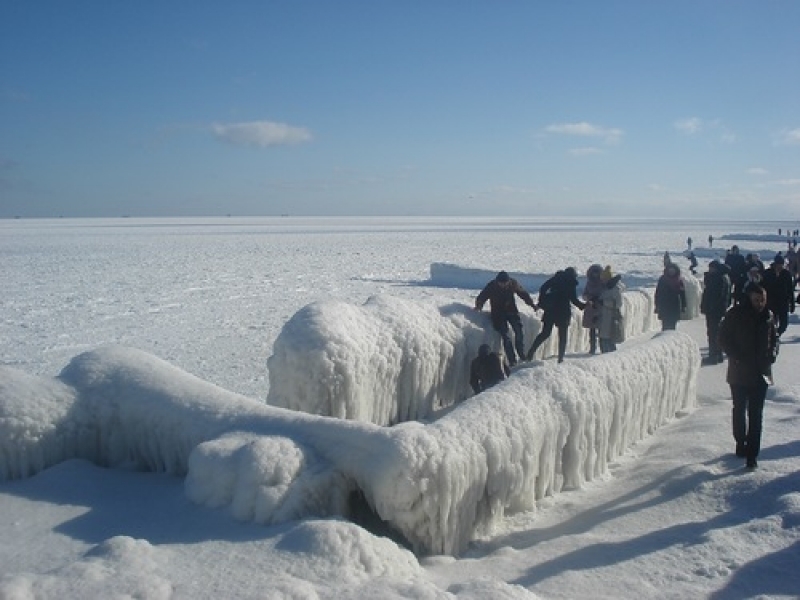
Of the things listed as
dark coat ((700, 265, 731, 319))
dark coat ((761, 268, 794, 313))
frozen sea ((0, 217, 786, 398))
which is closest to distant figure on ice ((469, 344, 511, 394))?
frozen sea ((0, 217, 786, 398))

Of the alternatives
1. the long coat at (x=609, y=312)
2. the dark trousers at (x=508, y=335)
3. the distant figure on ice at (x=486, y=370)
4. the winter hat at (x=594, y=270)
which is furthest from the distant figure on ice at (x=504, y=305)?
the long coat at (x=609, y=312)

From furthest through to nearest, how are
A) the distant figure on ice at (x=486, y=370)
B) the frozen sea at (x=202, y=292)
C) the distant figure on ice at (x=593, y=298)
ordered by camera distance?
the frozen sea at (x=202, y=292), the distant figure on ice at (x=593, y=298), the distant figure on ice at (x=486, y=370)

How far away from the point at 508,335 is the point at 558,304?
2.69 ft

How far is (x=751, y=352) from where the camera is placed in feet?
19.6

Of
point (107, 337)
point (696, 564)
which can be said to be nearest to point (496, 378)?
point (696, 564)

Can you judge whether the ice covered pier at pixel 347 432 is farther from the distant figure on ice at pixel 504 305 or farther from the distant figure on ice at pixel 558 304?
the distant figure on ice at pixel 558 304

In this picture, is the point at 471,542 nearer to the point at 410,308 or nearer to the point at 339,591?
the point at 339,591

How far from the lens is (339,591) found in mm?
3617

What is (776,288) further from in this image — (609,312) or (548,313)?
(548,313)

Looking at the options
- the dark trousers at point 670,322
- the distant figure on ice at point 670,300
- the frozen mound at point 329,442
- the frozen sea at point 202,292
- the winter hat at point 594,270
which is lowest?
the frozen sea at point 202,292

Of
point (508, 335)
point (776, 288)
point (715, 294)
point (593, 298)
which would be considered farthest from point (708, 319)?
point (508, 335)

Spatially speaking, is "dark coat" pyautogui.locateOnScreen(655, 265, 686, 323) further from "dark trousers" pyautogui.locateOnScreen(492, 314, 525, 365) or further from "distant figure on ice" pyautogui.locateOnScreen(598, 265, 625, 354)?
"dark trousers" pyautogui.locateOnScreen(492, 314, 525, 365)

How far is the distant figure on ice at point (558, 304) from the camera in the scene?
364 inches

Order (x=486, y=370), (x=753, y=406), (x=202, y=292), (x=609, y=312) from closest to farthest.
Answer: (x=753, y=406) → (x=486, y=370) → (x=609, y=312) → (x=202, y=292)
